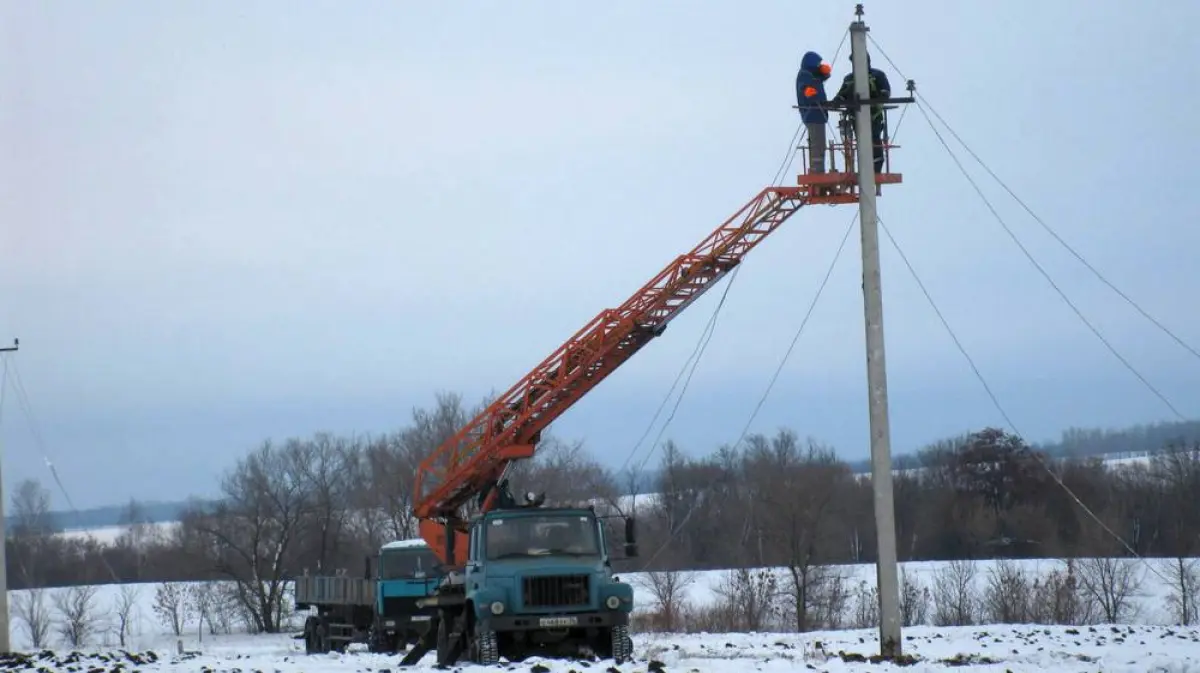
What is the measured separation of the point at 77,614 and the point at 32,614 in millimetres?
1810

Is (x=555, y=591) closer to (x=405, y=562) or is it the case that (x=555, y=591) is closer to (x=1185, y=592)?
(x=405, y=562)

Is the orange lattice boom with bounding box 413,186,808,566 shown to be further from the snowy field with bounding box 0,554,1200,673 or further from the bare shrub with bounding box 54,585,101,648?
the bare shrub with bounding box 54,585,101,648

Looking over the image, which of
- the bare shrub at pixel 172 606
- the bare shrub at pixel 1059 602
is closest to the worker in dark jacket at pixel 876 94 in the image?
the bare shrub at pixel 1059 602

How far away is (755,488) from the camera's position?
64.4 metres

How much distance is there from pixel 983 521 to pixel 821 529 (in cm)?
1237

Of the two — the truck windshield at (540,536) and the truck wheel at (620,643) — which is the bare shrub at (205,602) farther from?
the truck wheel at (620,643)

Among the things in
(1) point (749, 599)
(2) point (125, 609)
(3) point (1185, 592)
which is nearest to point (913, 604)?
(1) point (749, 599)

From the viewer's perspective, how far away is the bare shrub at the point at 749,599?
4628 cm

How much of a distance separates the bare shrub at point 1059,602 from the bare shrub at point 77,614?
38.1m

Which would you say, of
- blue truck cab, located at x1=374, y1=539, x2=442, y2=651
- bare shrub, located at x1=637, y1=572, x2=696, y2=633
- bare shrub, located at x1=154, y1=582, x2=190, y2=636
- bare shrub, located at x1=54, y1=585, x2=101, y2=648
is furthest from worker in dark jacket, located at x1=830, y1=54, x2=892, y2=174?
bare shrub, located at x1=154, y1=582, x2=190, y2=636

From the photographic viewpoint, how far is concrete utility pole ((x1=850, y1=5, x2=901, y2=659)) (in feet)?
63.0

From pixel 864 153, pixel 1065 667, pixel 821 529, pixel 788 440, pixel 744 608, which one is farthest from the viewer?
pixel 788 440

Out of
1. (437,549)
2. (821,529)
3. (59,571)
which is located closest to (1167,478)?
(821,529)

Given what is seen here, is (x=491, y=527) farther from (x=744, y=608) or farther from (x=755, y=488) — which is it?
(x=755, y=488)
